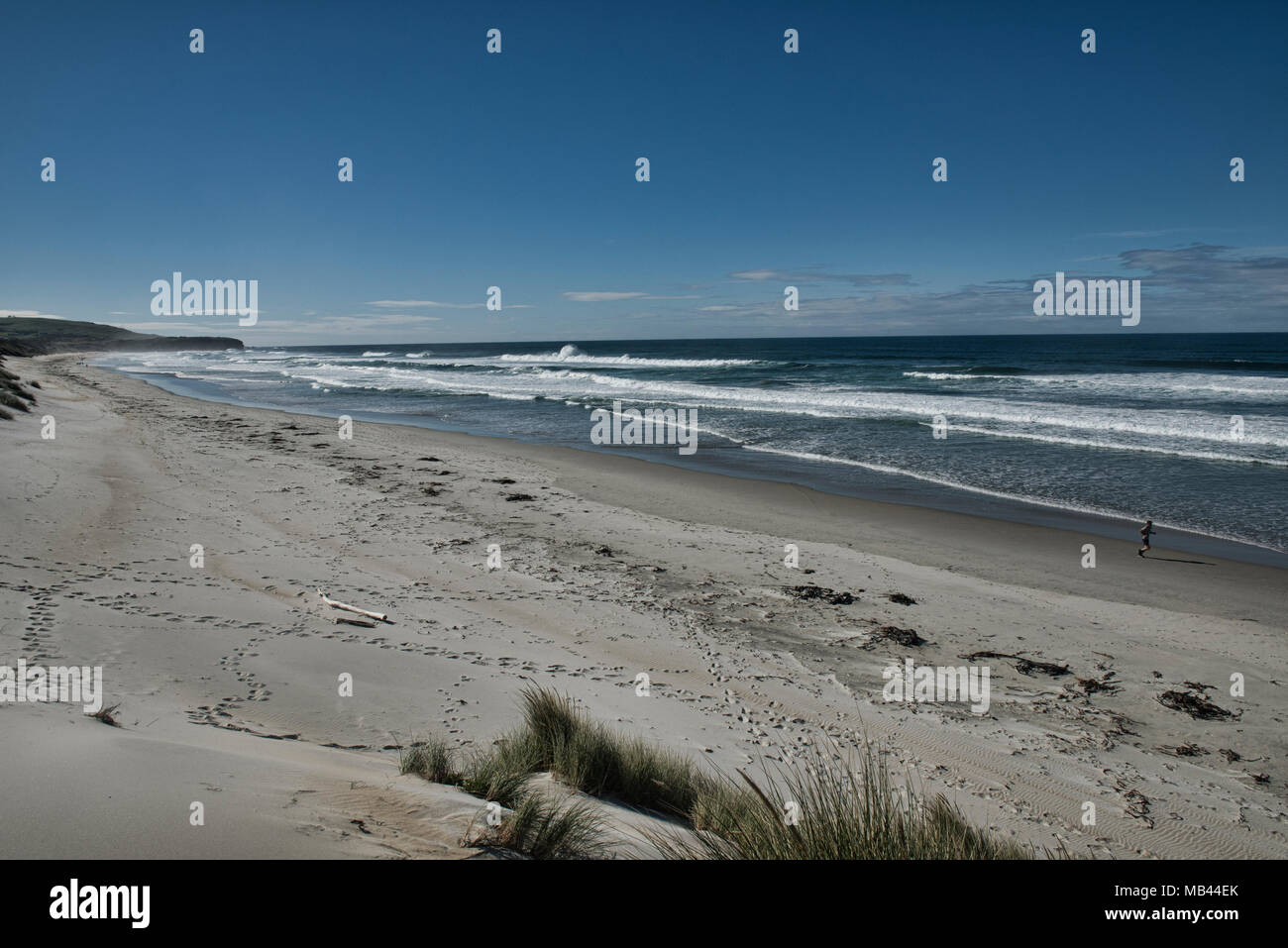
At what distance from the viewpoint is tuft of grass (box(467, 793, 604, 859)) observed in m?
2.80

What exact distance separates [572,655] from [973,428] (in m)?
18.6

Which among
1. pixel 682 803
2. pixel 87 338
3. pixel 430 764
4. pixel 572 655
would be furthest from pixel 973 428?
pixel 87 338

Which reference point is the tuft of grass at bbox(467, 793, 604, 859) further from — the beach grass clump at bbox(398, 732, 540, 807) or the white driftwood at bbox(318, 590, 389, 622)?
the white driftwood at bbox(318, 590, 389, 622)

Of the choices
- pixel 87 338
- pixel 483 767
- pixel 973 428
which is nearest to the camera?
pixel 483 767

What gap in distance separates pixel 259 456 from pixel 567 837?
15554mm

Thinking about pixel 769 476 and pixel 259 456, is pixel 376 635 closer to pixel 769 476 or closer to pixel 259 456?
pixel 769 476

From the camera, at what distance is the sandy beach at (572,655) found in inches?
127

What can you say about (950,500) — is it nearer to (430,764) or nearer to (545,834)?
(430,764)

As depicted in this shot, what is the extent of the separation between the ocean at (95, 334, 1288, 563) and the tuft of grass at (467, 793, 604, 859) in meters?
10.5

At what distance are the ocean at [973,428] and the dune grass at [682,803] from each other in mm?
9443

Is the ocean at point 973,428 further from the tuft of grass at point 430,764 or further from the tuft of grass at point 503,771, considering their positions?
the tuft of grass at point 430,764

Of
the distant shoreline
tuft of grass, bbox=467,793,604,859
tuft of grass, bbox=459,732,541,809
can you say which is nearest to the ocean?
the distant shoreline

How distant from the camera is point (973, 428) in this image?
21.1 meters

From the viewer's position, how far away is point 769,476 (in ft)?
49.8
